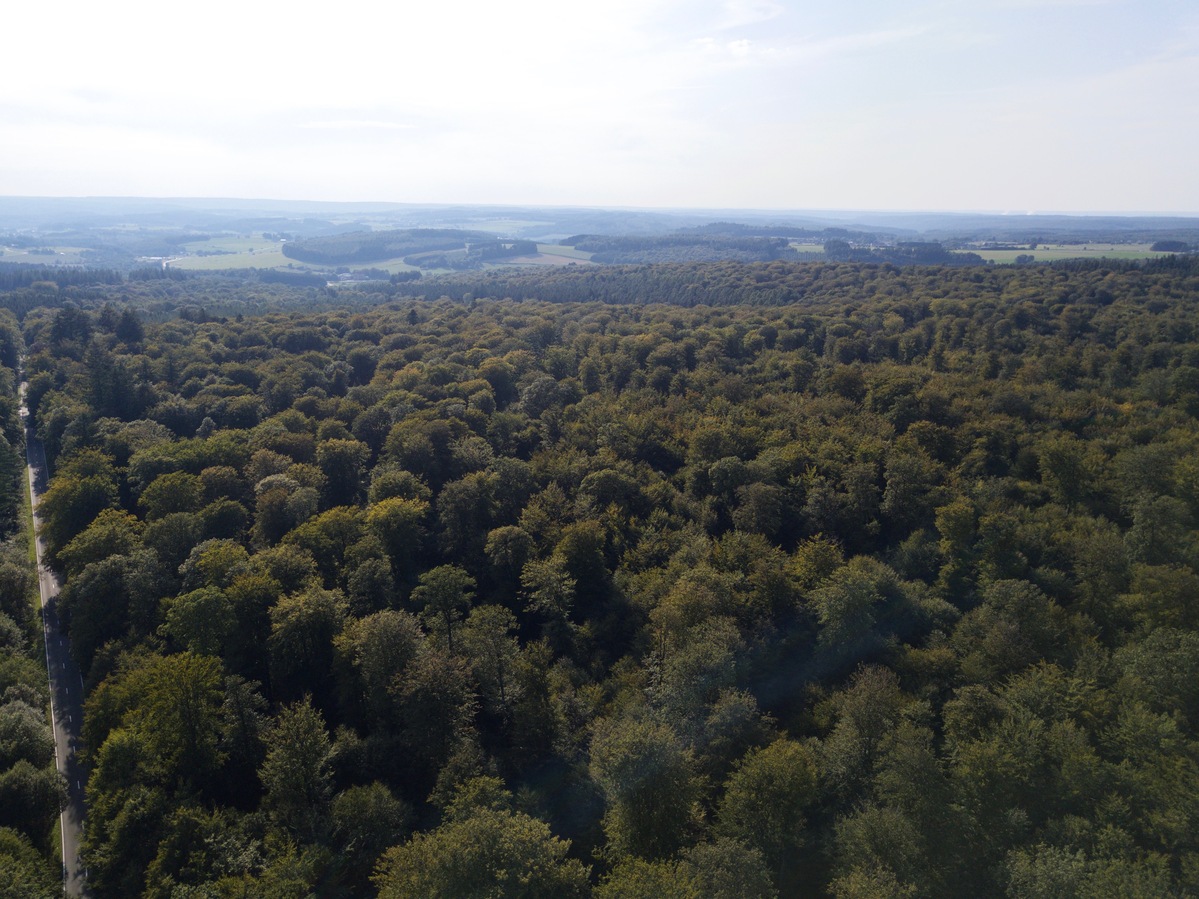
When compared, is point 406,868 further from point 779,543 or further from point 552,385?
point 552,385

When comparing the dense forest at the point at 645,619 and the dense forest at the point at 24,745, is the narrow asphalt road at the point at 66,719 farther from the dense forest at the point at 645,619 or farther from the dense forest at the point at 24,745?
the dense forest at the point at 645,619

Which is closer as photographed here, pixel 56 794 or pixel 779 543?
pixel 56 794

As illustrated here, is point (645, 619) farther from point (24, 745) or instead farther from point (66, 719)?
point (66, 719)

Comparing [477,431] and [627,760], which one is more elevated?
[477,431]

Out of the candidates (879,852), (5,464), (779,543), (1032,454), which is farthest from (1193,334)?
(5,464)

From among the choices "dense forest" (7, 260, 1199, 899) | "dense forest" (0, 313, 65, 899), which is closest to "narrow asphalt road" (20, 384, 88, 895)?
"dense forest" (0, 313, 65, 899)

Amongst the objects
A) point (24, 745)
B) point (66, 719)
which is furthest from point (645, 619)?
point (66, 719)

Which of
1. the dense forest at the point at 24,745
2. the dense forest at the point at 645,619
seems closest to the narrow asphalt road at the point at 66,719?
the dense forest at the point at 24,745
